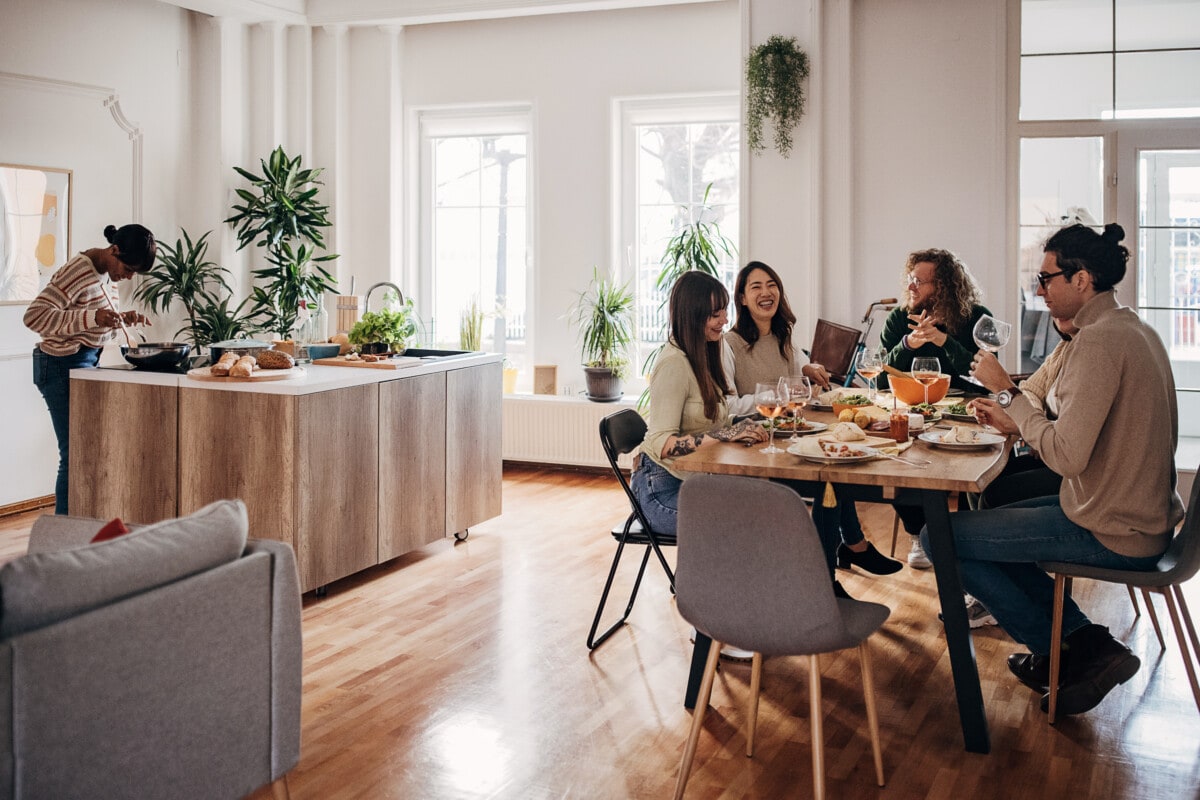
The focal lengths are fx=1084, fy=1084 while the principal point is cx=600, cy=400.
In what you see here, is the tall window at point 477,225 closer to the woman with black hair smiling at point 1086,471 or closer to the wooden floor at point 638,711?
the wooden floor at point 638,711

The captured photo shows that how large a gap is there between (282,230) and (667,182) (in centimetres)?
261

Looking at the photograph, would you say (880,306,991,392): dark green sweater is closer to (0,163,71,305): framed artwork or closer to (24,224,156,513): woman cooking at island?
(24,224,156,513): woman cooking at island

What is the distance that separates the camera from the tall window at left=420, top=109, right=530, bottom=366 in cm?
774

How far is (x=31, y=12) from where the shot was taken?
606cm

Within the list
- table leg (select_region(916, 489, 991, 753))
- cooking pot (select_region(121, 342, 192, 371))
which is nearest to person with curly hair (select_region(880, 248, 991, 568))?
table leg (select_region(916, 489, 991, 753))

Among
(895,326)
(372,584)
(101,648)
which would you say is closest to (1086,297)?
(895,326)

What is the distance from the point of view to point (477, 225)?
25.8 ft

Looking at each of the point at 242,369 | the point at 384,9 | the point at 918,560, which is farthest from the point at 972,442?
the point at 384,9

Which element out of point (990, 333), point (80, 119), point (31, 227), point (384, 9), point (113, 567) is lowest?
point (113, 567)

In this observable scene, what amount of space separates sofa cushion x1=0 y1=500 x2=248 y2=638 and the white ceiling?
17.6 ft

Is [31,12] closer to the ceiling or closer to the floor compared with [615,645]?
closer to the ceiling

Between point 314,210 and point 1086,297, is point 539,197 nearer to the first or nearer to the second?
point 314,210

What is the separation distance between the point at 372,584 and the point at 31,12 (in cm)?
391

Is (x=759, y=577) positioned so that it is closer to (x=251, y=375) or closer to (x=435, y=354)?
(x=251, y=375)
